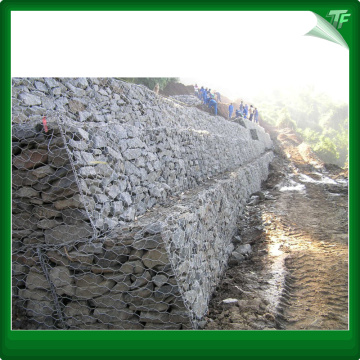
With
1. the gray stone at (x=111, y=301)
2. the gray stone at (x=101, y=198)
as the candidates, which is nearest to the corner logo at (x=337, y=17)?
the gray stone at (x=101, y=198)

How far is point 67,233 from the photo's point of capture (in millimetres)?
2467

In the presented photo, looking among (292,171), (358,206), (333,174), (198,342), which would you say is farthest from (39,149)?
(292,171)

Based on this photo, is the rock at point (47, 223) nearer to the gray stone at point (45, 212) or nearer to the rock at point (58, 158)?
the gray stone at point (45, 212)

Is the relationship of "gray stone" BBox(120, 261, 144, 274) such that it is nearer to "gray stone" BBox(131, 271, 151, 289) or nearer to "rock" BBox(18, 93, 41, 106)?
"gray stone" BBox(131, 271, 151, 289)

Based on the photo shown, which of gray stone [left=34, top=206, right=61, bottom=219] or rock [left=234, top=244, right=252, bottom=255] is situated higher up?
gray stone [left=34, top=206, right=61, bottom=219]

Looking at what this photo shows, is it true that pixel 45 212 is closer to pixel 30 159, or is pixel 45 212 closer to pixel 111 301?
pixel 30 159

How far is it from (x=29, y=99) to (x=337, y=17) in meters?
3.66

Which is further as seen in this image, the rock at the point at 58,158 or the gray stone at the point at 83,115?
the gray stone at the point at 83,115

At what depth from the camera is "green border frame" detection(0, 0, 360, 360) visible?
194cm

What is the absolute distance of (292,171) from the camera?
1467 cm

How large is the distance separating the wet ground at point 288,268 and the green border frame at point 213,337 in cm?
52

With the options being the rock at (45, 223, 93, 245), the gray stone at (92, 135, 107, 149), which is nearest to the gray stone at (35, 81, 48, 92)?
the gray stone at (92, 135, 107, 149)

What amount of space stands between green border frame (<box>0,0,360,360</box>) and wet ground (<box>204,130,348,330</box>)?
20.5 inches

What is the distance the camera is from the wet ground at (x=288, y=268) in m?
2.87
